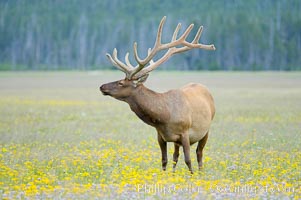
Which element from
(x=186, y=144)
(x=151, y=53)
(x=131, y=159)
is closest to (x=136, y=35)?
(x=131, y=159)

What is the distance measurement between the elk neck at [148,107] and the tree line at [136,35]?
3354 inches

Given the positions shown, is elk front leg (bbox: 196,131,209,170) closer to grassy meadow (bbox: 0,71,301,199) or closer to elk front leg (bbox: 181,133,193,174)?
grassy meadow (bbox: 0,71,301,199)

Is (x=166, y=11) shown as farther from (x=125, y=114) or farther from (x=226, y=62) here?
(x=125, y=114)

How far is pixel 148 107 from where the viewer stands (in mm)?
11742

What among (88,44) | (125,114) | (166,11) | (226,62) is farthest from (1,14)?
(125,114)

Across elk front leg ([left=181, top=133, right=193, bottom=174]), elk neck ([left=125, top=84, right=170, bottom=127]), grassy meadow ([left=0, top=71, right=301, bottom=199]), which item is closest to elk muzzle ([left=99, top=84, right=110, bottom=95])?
elk neck ([left=125, top=84, right=170, bottom=127])

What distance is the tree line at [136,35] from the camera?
105125mm

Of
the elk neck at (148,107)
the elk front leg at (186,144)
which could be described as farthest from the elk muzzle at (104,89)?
the elk front leg at (186,144)

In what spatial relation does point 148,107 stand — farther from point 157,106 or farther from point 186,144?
point 186,144

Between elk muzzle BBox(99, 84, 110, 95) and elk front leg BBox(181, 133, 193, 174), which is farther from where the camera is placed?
elk front leg BBox(181, 133, 193, 174)

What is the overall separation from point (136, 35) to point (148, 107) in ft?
358

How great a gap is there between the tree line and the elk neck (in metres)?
85.2

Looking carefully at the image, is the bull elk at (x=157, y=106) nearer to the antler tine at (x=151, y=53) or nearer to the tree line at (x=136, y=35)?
the antler tine at (x=151, y=53)

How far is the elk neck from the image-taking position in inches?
462
